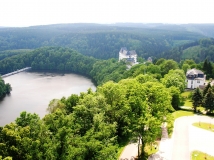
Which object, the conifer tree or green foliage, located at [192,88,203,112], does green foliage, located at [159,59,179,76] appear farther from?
the conifer tree

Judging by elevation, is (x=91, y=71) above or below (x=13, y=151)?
below

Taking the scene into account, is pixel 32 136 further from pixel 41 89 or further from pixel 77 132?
pixel 41 89

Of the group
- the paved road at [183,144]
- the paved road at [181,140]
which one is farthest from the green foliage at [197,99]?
the paved road at [183,144]

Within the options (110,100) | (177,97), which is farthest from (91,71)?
(110,100)

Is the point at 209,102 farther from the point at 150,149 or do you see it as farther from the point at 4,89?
the point at 4,89

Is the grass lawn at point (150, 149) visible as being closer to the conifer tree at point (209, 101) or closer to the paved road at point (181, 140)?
the paved road at point (181, 140)

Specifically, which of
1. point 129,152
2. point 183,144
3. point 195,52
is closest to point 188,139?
point 183,144

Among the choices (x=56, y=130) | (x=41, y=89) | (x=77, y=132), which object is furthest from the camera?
(x=41, y=89)
